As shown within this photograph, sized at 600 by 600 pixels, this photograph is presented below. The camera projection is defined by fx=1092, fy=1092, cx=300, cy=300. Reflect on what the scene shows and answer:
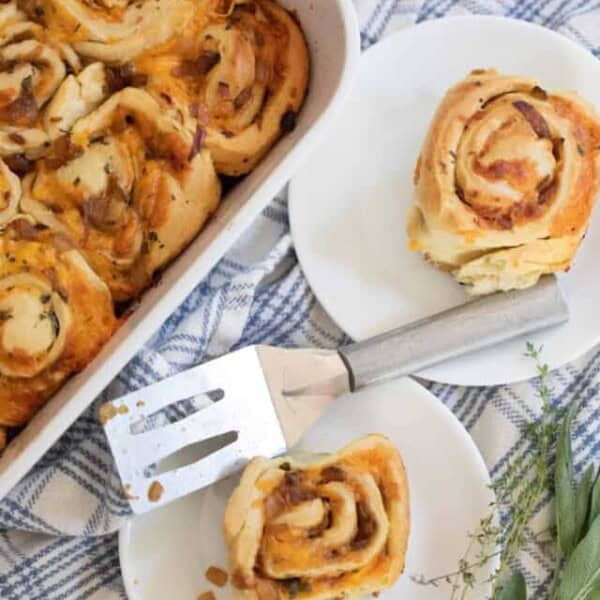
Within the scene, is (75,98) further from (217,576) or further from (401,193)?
(217,576)

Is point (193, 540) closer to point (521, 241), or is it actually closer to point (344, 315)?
point (344, 315)

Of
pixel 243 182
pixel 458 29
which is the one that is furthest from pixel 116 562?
pixel 458 29

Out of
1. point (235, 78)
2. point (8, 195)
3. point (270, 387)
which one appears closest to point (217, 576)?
point (270, 387)

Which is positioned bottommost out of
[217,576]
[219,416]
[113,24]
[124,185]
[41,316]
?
[217,576]

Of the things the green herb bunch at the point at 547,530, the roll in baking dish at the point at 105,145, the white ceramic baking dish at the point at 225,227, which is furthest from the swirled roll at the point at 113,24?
the green herb bunch at the point at 547,530

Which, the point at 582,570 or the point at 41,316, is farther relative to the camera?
the point at 582,570

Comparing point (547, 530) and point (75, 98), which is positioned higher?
point (75, 98)

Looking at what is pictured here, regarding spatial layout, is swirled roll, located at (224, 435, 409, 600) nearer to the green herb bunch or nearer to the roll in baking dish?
the green herb bunch
